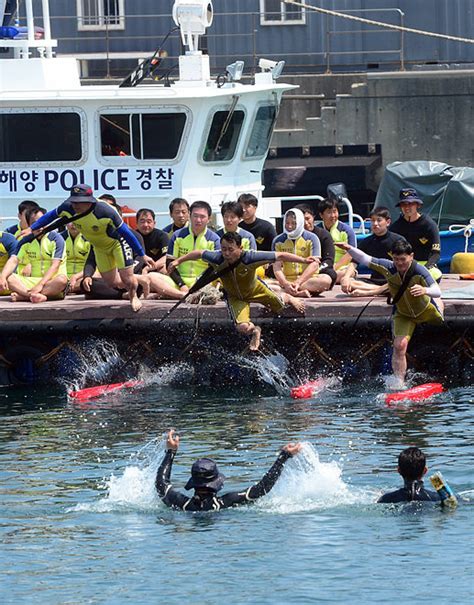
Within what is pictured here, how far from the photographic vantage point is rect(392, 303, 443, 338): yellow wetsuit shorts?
16016 mm

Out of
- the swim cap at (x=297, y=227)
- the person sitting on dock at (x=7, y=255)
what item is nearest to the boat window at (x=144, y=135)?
the person sitting on dock at (x=7, y=255)

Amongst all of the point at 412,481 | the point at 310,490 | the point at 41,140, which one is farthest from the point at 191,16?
the point at 412,481

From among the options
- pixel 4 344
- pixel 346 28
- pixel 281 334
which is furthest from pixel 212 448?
pixel 346 28

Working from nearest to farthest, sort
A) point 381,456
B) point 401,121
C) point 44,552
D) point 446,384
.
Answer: point 44,552 → point 381,456 → point 446,384 → point 401,121

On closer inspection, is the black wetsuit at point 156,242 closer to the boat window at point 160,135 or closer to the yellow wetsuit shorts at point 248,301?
the yellow wetsuit shorts at point 248,301

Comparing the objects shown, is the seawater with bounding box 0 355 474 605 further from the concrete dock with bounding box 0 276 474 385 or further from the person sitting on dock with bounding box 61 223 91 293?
the person sitting on dock with bounding box 61 223 91 293

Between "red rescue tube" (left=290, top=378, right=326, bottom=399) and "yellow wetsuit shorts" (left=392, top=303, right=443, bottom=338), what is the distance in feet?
3.76

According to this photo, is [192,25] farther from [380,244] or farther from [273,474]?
[273,474]

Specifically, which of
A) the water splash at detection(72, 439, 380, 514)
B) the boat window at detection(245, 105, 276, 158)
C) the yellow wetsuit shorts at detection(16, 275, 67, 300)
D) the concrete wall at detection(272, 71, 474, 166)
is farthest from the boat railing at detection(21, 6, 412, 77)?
the water splash at detection(72, 439, 380, 514)

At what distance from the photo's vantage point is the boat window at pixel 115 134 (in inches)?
771

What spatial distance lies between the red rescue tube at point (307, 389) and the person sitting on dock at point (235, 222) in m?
1.65

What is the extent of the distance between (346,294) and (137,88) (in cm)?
446

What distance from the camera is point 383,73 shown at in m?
30.2

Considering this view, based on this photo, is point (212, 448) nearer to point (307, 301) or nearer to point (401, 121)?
point (307, 301)
